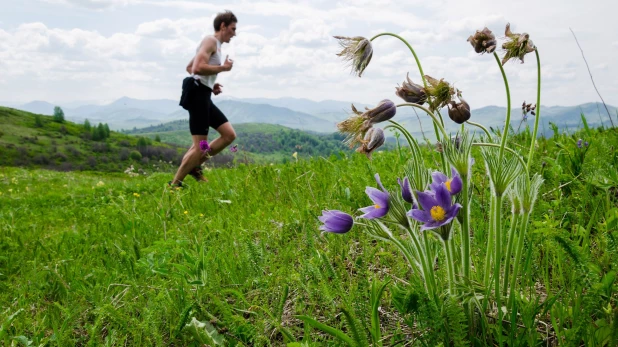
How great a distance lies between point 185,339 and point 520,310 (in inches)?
59.7

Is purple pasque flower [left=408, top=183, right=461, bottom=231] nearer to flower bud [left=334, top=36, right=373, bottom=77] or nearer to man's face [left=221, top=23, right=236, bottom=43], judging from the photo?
flower bud [left=334, top=36, right=373, bottom=77]

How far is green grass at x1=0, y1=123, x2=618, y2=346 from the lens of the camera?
1.81 metres

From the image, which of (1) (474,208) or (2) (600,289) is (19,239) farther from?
(2) (600,289)

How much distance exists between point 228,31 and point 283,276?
23.0ft

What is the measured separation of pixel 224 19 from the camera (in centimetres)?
858

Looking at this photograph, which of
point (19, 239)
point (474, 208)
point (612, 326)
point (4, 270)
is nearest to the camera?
point (612, 326)

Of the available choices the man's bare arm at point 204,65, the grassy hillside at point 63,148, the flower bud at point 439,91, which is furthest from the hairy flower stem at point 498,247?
the grassy hillside at point 63,148

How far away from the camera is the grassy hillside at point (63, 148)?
113188mm

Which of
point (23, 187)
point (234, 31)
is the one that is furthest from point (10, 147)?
point (234, 31)

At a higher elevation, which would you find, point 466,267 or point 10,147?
point 466,267

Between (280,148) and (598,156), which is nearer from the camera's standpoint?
(598,156)

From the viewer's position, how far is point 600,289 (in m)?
1.65

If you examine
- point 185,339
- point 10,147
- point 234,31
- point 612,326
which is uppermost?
point 234,31

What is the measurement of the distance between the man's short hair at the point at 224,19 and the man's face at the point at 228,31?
0.18 feet
